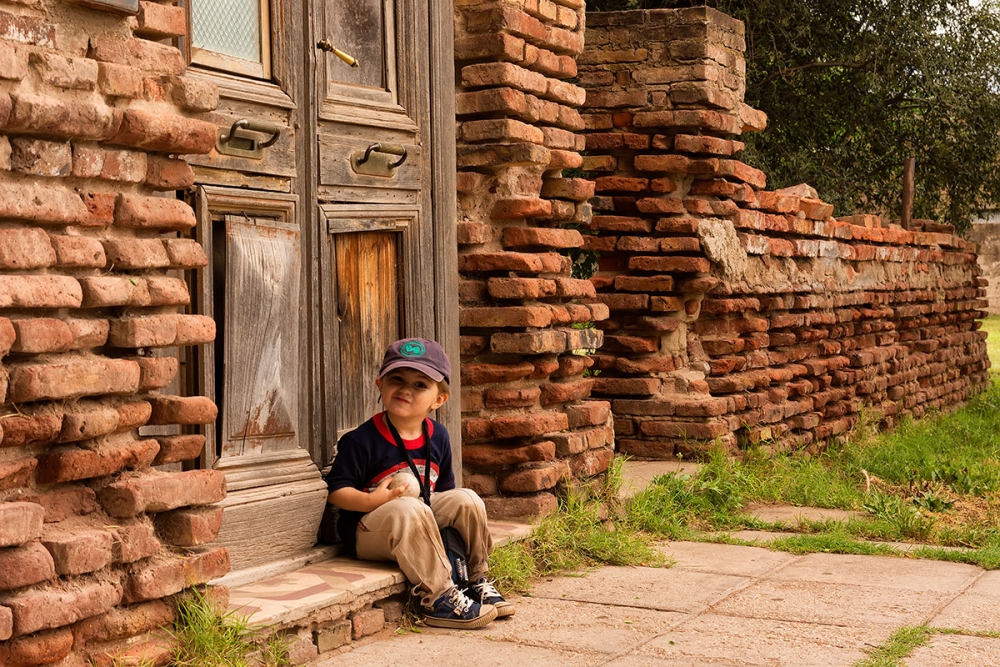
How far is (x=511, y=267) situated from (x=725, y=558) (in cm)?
150

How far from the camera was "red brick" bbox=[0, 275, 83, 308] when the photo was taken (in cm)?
280

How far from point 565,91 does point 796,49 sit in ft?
21.3

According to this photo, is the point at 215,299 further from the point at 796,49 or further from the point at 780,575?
the point at 796,49

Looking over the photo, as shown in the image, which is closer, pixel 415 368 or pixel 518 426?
pixel 415 368

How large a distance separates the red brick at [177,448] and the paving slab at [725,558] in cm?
224

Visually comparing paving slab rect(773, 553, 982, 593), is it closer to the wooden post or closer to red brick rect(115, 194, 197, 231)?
red brick rect(115, 194, 197, 231)

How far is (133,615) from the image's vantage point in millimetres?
3111

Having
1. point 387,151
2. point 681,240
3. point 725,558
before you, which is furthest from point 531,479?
point 681,240

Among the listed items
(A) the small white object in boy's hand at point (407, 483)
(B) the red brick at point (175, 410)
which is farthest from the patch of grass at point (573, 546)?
(B) the red brick at point (175, 410)

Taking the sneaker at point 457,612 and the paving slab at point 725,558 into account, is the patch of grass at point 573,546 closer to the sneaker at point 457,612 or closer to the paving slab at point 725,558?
the paving slab at point 725,558

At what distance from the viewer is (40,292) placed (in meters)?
2.88

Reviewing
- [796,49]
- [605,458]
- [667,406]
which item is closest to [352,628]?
[605,458]

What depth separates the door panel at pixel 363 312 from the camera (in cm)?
448

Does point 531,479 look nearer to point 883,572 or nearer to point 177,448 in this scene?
point 883,572
